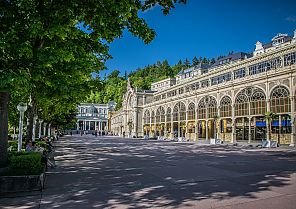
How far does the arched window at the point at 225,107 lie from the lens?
55.3 m

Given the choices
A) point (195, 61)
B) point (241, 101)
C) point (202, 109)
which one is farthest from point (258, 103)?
point (195, 61)

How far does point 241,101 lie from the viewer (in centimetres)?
5191

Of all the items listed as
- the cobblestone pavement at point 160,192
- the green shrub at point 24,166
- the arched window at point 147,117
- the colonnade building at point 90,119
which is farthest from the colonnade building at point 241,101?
the colonnade building at point 90,119

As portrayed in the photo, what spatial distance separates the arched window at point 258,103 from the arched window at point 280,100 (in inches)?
71.2

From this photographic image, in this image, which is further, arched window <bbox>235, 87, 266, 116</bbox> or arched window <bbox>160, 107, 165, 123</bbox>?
arched window <bbox>160, 107, 165, 123</bbox>

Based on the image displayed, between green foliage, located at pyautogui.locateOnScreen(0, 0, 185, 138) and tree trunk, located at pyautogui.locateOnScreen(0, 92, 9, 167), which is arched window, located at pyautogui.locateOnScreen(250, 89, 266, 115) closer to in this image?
green foliage, located at pyautogui.locateOnScreen(0, 0, 185, 138)

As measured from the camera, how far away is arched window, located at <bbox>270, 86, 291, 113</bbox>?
1668 inches

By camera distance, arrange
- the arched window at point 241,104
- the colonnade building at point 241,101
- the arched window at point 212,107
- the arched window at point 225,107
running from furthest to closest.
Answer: the arched window at point 212,107 < the arched window at point 225,107 < the arched window at point 241,104 < the colonnade building at point 241,101

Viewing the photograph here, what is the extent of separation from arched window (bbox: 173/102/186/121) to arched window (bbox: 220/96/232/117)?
57.6 feet

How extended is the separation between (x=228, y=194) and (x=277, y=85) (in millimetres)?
40963

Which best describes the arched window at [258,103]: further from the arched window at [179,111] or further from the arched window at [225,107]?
the arched window at [179,111]

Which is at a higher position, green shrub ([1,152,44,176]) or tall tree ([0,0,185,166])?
tall tree ([0,0,185,166])

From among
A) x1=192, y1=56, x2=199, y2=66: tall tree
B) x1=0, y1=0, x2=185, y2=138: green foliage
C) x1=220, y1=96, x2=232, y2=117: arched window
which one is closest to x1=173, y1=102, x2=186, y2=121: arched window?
x1=220, y1=96, x2=232, y2=117: arched window

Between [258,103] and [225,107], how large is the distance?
30.8ft
